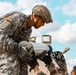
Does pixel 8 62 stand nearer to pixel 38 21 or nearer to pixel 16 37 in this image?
pixel 16 37

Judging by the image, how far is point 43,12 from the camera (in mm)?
5211

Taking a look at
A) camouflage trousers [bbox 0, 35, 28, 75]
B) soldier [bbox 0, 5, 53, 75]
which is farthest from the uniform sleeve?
camouflage trousers [bbox 0, 35, 28, 75]

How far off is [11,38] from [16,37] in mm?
211

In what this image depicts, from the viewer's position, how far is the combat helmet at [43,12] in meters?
5.19

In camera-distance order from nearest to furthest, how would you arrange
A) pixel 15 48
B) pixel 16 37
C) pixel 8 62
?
pixel 15 48
pixel 8 62
pixel 16 37

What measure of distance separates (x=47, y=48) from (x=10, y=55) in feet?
1.71

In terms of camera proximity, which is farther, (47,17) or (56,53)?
(56,53)

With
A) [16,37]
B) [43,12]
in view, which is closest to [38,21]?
[43,12]

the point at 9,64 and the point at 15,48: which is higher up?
the point at 15,48

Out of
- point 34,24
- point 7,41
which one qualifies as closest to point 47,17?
point 34,24

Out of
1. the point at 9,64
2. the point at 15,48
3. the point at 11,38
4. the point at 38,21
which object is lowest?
the point at 9,64

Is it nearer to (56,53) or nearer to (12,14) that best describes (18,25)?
(12,14)

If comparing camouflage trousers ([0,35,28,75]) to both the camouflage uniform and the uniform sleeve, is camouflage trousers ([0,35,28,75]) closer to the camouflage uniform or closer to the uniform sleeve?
the camouflage uniform

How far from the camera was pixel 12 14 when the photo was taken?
5.21 metres
